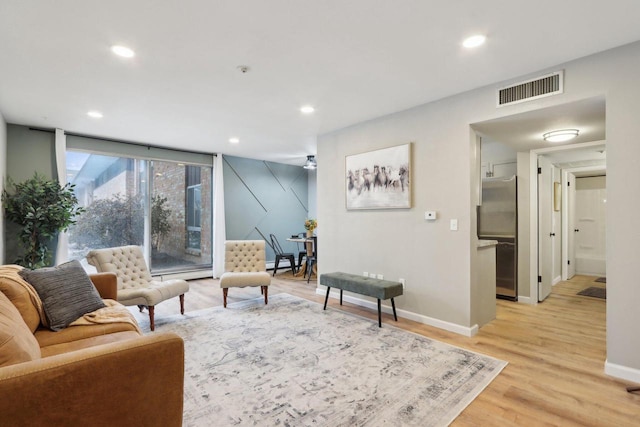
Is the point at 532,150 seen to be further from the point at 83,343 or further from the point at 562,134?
the point at 83,343

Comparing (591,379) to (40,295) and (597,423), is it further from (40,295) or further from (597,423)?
(40,295)

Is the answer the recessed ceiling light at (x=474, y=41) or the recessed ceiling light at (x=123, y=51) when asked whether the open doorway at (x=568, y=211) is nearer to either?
the recessed ceiling light at (x=474, y=41)

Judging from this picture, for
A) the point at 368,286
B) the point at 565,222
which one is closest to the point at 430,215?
the point at 368,286

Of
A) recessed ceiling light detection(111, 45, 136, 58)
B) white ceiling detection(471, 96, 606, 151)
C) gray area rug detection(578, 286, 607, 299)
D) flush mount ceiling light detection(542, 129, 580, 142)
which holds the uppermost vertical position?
recessed ceiling light detection(111, 45, 136, 58)

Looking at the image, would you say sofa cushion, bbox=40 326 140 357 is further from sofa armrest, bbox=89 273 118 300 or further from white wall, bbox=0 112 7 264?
white wall, bbox=0 112 7 264

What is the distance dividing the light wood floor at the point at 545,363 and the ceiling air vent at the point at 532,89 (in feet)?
7.64

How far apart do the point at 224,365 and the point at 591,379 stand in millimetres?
2871

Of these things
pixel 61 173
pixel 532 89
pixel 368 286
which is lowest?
pixel 368 286

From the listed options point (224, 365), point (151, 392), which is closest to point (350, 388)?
point (224, 365)

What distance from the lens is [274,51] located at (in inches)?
99.2

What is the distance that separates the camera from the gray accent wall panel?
6.88 meters

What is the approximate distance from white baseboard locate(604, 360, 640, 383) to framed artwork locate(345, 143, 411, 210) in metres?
2.22

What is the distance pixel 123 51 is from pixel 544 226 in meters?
5.55

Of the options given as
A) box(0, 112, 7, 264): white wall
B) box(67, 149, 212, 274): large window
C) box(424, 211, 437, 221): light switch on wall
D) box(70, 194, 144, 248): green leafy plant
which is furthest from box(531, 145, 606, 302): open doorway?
box(0, 112, 7, 264): white wall
